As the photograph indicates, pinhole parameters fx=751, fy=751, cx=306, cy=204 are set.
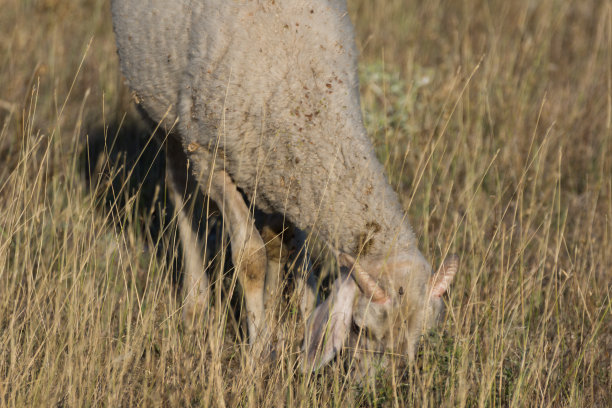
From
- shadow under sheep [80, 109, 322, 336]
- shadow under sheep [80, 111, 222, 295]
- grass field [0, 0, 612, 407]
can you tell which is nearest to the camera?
grass field [0, 0, 612, 407]

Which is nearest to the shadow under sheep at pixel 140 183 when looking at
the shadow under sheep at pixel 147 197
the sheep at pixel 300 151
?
the shadow under sheep at pixel 147 197

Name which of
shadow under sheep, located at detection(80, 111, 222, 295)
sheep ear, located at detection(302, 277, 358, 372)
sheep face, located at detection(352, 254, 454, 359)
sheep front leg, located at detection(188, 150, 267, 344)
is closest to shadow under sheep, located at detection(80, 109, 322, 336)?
shadow under sheep, located at detection(80, 111, 222, 295)

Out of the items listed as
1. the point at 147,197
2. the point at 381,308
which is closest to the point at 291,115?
the point at 381,308

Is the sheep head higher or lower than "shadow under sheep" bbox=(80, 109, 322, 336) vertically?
higher

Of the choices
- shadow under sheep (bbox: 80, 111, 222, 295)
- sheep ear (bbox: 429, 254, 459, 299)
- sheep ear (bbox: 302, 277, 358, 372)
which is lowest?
shadow under sheep (bbox: 80, 111, 222, 295)

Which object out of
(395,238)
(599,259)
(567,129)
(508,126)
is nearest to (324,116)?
(395,238)

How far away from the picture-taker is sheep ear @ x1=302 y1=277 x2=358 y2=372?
9.40ft

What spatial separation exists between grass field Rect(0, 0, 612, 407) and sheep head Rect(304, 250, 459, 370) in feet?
0.29

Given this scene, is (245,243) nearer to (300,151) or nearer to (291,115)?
(300,151)

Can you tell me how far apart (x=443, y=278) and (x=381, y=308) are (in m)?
0.29

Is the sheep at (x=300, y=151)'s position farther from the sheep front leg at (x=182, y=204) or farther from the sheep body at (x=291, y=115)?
the sheep front leg at (x=182, y=204)

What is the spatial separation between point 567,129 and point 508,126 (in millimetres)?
464

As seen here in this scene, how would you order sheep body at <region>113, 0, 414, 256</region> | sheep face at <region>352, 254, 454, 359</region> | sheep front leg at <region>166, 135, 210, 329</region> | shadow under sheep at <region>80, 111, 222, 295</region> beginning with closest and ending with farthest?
1. sheep face at <region>352, 254, 454, 359</region>
2. sheep body at <region>113, 0, 414, 256</region>
3. sheep front leg at <region>166, 135, 210, 329</region>
4. shadow under sheep at <region>80, 111, 222, 295</region>

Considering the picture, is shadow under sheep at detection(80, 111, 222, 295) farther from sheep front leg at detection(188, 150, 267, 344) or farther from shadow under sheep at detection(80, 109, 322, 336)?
sheep front leg at detection(188, 150, 267, 344)
